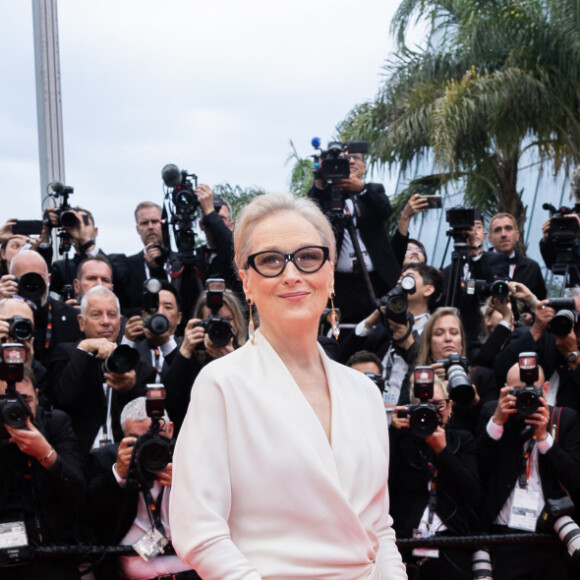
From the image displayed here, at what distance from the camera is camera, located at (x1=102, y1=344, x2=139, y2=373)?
513 cm

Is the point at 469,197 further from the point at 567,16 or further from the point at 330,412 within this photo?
the point at 330,412

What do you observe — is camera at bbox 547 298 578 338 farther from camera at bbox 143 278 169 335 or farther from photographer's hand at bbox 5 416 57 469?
photographer's hand at bbox 5 416 57 469

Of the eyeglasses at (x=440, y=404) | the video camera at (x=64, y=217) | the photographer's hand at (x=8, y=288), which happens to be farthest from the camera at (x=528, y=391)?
the video camera at (x=64, y=217)

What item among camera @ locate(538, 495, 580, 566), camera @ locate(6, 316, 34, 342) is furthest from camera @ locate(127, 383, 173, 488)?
camera @ locate(538, 495, 580, 566)

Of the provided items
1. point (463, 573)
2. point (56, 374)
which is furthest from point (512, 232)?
point (56, 374)

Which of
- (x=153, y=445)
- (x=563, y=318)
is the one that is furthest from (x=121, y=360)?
(x=563, y=318)

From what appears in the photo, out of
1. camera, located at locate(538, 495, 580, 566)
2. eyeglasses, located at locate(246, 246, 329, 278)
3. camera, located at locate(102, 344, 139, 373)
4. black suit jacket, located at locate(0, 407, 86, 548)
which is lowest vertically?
camera, located at locate(538, 495, 580, 566)

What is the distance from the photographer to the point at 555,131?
13.7 m

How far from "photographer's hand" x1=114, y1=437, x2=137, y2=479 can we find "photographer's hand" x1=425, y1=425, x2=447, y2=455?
4.92 ft

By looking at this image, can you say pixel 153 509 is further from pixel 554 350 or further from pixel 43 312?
pixel 554 350

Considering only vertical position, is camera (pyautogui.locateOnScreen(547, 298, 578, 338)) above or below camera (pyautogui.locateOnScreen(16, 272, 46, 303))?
below

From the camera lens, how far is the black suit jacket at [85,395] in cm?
529

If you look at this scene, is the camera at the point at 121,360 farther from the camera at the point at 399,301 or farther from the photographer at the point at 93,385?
the camera at the point at 399,301

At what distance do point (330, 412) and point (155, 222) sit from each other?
5237 mm
